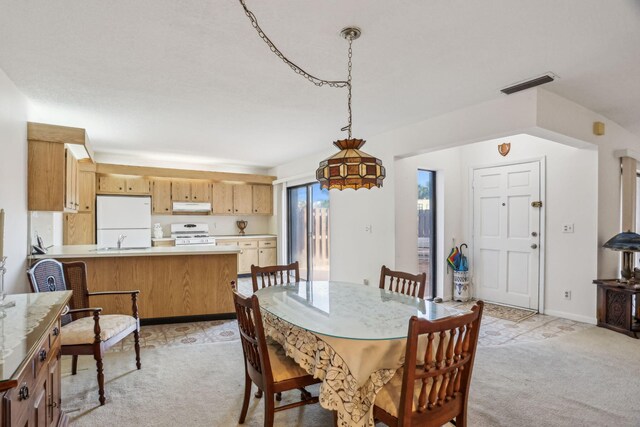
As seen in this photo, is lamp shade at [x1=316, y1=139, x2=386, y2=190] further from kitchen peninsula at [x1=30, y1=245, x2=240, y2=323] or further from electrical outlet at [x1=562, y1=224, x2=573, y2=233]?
electrical outlet at [x1=562, y1=224, x2=573, y2=233]

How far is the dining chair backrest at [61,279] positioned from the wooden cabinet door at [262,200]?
4888 millimetres

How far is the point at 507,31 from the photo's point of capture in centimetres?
219

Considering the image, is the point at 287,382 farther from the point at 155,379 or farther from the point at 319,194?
the point at 319,194

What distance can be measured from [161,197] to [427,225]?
500 centimetres

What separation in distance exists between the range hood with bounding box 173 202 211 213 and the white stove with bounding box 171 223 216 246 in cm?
32

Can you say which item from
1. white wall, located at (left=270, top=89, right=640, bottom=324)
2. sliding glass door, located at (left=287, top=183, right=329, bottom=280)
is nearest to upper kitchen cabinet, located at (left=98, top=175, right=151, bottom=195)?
sliding glass door, located at (left=287, top=183, right=329, bottom=280)

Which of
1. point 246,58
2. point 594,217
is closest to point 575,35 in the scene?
point 246,58

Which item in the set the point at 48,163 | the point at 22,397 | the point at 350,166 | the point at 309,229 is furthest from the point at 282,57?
the point at 309,229

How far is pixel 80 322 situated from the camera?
8.55 ft

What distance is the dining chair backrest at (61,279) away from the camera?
253cm

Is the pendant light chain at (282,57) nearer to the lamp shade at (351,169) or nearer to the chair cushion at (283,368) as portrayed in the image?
the lamp shade at (351,169)

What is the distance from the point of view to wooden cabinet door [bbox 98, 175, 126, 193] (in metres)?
6.22

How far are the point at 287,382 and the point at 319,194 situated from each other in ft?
16.0

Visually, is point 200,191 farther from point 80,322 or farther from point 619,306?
point 619,306
